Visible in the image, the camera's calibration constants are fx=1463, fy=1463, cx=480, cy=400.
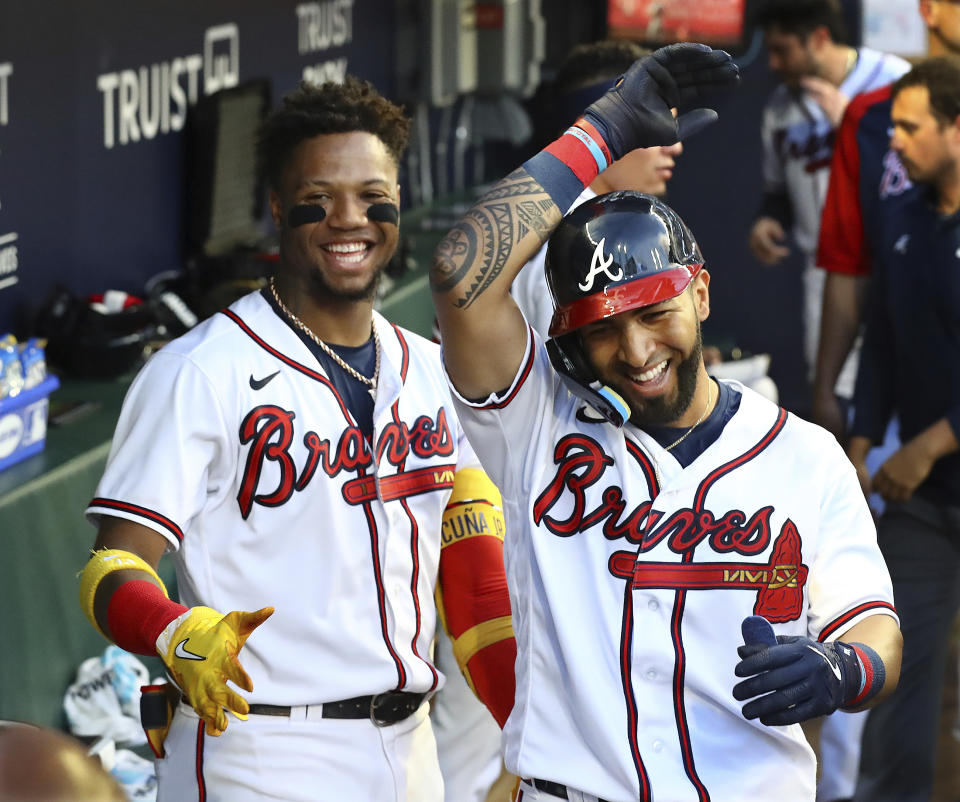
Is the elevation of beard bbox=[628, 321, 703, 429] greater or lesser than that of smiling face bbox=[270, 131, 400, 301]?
lesser

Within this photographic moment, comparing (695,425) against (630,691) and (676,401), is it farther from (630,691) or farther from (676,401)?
(630,691)

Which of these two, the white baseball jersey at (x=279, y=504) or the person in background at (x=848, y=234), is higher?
the person in background at (x=848, y=234)

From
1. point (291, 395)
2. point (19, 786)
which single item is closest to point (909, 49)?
point (291, 395)

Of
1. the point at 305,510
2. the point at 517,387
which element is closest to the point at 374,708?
the point at 305,510

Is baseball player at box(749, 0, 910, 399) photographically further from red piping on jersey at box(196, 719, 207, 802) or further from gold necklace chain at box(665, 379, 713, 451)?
red piping on jersey at box(196, 719, 207, 802)

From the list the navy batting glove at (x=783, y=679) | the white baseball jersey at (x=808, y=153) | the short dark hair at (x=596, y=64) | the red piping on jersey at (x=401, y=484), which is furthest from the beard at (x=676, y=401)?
the white baseball jersey at (x=808, y=153)

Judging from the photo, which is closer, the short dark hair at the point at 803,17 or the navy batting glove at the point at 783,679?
the navy batting glove at the point at 783,679

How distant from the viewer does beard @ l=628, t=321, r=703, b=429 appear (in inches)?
86.9

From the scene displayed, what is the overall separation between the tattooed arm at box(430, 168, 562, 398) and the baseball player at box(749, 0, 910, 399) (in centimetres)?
411

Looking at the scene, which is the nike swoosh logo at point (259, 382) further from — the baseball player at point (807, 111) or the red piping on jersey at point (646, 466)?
the baseball player at point (807, 111)

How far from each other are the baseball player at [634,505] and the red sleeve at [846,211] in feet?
8.16

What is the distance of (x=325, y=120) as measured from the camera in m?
2.78

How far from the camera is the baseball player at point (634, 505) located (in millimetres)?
2123

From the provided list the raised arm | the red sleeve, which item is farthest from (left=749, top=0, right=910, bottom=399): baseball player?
the raised arm
